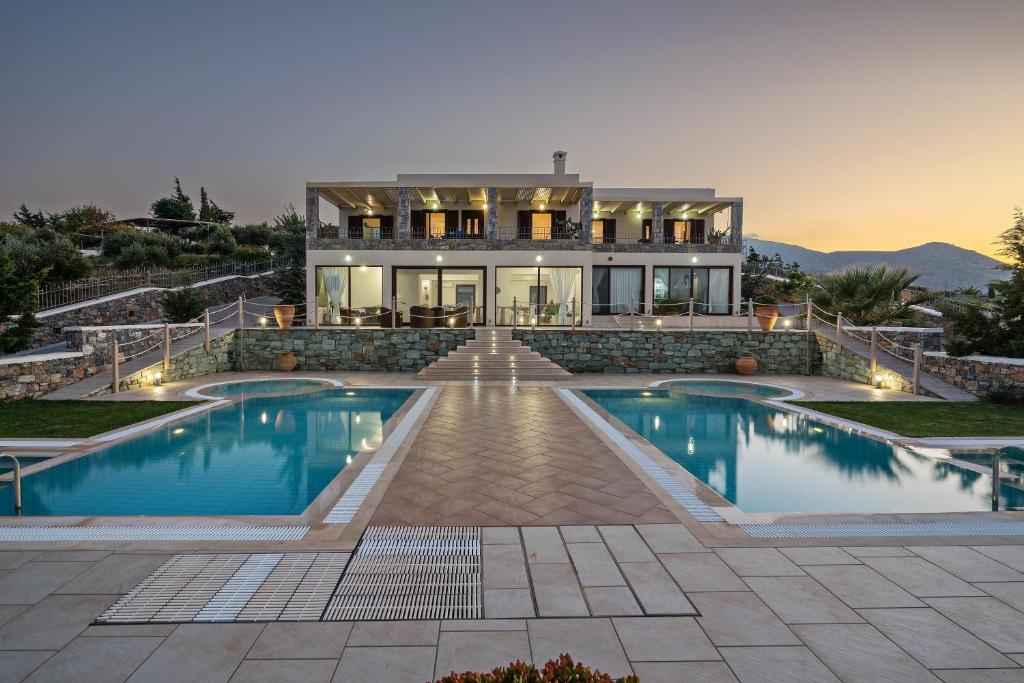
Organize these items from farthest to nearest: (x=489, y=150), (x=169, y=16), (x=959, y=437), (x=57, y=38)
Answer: (x=489, y=150), (x=57, y=38), (x=169, y=16), (x=959, y=437)

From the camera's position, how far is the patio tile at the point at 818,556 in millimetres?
3215

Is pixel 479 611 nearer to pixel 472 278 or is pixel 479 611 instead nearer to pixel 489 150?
pixel 472 278

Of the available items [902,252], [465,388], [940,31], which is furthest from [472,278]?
[902,252]

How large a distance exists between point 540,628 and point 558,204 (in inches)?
761

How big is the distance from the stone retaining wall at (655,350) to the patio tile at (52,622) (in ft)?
40.3

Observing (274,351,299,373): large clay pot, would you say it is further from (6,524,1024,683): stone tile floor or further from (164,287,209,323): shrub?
(6,524,1024,683): stone tile floor

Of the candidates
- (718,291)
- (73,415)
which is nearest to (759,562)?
(73,415)

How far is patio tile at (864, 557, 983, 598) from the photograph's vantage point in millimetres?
2834

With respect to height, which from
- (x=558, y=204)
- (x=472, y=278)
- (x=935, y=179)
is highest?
(x=935, y=179)

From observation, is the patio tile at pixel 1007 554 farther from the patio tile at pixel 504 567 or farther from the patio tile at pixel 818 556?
the patio tile at pixel 504 567

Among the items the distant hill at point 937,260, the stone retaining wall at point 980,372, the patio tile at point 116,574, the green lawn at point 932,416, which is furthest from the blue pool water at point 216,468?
the distant hill at point 937,260

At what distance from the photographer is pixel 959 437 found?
665 cm

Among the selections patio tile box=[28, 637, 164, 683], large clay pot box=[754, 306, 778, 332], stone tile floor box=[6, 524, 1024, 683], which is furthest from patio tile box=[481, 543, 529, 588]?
large clay pot box=[754, 306, 778, 332]

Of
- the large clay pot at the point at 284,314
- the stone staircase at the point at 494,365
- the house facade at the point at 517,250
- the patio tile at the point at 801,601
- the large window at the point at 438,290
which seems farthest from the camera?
the house facade at the point at 517,250
